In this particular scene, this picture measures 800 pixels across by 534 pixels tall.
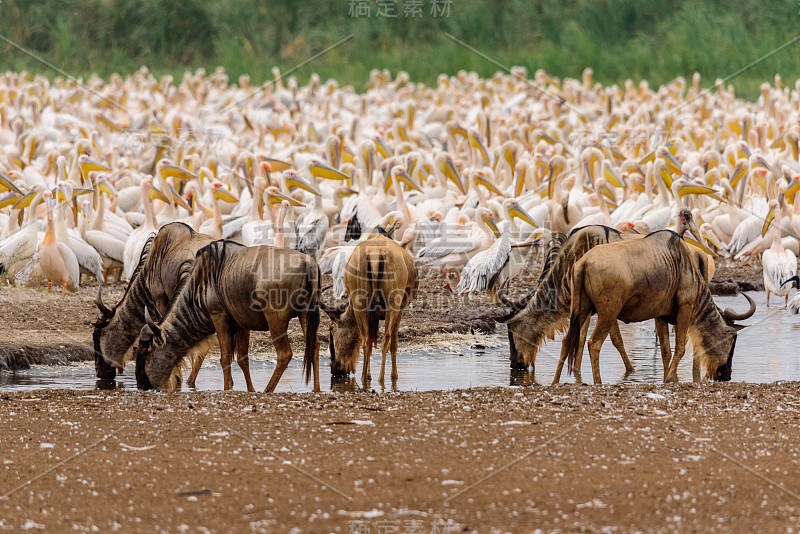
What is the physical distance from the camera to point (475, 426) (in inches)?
211

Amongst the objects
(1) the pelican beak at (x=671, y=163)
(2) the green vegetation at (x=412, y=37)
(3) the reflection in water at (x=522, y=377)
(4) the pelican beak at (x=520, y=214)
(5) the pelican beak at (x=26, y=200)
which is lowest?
(3) the reflection in water at (x=522, y=377)

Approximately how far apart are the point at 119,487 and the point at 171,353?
2356mm

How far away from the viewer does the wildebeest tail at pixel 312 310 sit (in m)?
6.54

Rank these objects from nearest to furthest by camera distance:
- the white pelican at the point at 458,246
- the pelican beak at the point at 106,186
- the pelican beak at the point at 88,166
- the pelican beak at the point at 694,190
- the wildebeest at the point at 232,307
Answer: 1. the wildebeest at the point at 232,307
2. the white pelican at the point at 458,246
3. the pelican beak at the point at 694,190
4. the pelican beak at the point at 106,186
5. the pelican beak at the point at 88,166

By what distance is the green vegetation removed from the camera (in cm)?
2697

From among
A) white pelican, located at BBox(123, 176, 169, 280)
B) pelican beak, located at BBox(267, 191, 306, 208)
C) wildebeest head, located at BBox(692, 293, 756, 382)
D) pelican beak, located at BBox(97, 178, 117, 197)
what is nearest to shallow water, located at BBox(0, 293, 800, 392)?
wildebeest head, located at BBox(692, 293, 756, 382)

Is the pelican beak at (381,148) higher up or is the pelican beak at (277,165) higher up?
the pelican beak at (381,148)

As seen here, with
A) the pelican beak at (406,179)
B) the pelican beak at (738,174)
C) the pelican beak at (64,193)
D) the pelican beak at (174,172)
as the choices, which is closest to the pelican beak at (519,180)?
the pelican beak at (406,179)

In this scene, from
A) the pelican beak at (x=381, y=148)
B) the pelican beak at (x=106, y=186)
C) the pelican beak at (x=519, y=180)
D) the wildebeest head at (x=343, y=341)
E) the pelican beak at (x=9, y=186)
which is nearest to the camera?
the wildebeest head at (x=343, y=341)

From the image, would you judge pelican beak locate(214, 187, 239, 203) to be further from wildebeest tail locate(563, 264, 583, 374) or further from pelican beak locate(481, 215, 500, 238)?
wildebeest tail locate(563, 264, 583, 374)

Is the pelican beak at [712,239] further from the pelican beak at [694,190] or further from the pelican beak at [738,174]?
the pelican beak at [738,174]

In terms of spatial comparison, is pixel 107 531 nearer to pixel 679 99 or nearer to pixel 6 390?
pixel 6 390

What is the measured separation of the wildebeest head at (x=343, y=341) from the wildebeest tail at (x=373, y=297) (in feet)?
0.38

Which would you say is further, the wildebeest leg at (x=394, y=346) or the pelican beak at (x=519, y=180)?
the pelican beak at (x=519, y=180)
